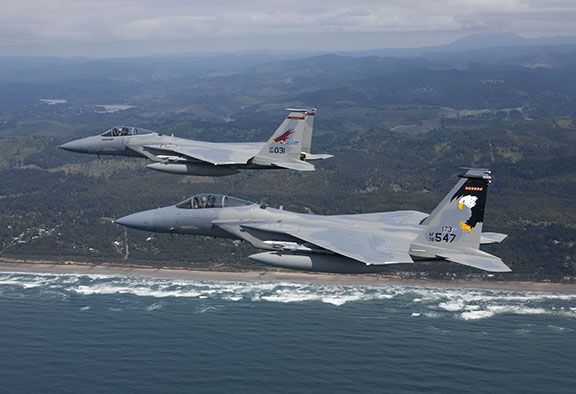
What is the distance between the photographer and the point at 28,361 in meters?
98.1

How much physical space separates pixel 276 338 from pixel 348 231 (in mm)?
52281

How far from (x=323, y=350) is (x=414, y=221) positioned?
1696 inches

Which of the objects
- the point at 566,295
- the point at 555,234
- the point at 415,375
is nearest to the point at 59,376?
the point at 415,375

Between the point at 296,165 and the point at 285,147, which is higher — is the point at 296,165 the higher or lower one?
the lower one

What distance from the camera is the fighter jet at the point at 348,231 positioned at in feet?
173

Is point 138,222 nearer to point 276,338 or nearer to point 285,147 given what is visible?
point 285,147

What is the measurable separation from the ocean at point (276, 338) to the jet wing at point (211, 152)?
115ft

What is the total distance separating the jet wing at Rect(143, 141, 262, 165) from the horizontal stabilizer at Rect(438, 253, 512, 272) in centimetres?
2524

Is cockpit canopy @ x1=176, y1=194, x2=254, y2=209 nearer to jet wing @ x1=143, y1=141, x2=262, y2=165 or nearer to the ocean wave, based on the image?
jet wing @ x1=143, y1=141, x2=262, y2=165

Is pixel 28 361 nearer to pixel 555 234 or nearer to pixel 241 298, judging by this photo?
pixel 241 298

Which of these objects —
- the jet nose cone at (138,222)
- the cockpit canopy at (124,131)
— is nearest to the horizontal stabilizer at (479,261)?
the jet nose cone at (138,222)

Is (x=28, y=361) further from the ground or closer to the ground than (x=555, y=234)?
closer to the ground

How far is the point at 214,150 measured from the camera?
73.0 metres

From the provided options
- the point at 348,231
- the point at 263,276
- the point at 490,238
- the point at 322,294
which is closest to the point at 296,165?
the point at 348,231
